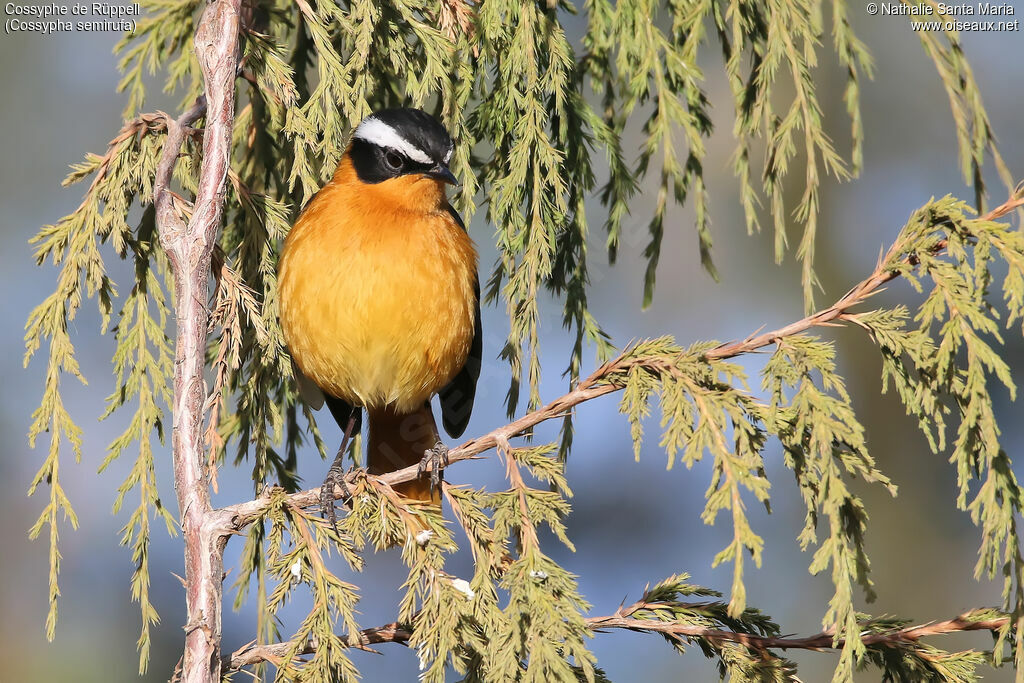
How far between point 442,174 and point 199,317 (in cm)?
99

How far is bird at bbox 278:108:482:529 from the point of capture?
9.74 feet

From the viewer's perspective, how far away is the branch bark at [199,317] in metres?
2.09

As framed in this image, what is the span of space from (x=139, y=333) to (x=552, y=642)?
4.75 ft

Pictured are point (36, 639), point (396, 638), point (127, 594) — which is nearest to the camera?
point (396, 638)

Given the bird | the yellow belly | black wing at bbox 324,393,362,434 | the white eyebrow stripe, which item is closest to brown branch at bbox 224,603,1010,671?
the bird

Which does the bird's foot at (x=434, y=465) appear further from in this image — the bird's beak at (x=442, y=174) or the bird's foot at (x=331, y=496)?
the bird's beak at (x=442, y=174)

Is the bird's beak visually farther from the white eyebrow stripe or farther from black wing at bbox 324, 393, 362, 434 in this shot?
black wing at bbox 324, 393, 362, 434

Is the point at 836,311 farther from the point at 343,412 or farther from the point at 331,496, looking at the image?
the point at 343,412

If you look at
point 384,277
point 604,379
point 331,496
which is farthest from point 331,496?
point 604,379

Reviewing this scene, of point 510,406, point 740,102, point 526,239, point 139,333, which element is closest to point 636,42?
point 740,102

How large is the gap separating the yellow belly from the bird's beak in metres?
0.21

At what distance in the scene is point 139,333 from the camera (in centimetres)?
260

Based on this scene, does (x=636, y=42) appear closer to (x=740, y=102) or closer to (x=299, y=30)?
(x=740, y=102)

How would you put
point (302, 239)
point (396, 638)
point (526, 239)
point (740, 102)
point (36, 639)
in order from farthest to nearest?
point (36, 639)
point (302, 239)
point (740, 102)
point (526, 239)
point (396, 638)
